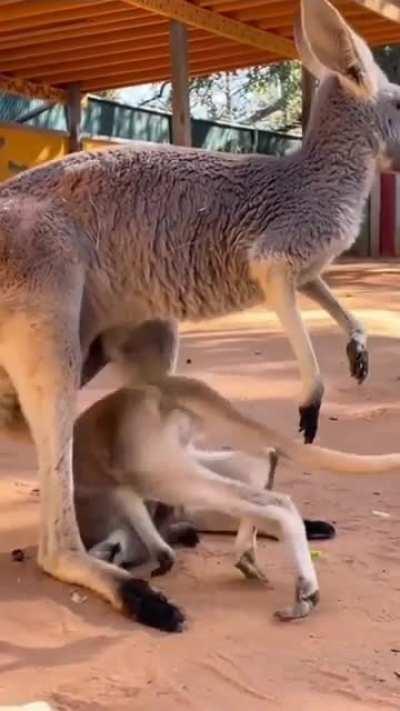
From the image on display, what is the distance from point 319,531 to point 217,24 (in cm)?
777

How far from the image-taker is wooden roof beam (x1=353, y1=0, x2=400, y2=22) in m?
10.5

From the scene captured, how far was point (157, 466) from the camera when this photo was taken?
11.9 feet

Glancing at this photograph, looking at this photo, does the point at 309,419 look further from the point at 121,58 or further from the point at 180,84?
the point at 121,58

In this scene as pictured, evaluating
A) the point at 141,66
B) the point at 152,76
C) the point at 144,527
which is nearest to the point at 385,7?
the point at 141,66

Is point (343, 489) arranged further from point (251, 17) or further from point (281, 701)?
point (251, 17)

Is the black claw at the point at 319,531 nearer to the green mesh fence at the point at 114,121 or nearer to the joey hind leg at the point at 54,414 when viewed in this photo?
the joey hind leg at the point at 54,414

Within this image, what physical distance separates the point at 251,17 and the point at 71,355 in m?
8.76

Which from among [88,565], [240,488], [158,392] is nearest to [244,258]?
[158,392]

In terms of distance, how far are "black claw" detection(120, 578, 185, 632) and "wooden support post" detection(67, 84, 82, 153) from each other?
37.7 feet

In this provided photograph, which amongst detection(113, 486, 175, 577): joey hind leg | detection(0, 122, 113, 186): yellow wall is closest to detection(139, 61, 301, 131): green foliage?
detection(0, 122, 113, 186): yellow wall

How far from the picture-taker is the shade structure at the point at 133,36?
35.3ft

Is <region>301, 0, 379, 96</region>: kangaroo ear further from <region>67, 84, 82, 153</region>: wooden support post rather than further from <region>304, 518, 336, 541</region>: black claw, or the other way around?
<region>67, 84, 82, 153</region>: wooden support post

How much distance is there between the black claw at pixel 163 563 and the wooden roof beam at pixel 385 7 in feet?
Answer: 25.3

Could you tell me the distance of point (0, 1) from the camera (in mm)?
10211
